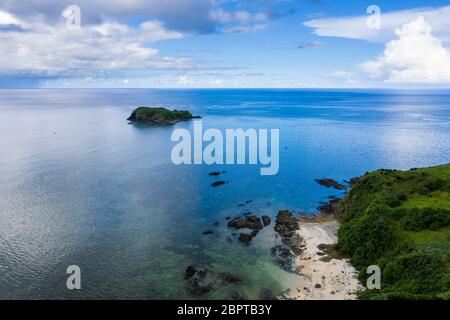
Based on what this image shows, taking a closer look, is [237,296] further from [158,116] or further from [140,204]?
[158,116]

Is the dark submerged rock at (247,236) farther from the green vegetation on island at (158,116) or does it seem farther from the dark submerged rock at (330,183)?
the green vegetation on island at (158,116)

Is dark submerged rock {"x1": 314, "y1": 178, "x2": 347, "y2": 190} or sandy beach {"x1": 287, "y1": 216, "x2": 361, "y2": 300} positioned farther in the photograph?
dark submerged rock {"x1": 314, "y1": 178, "x2": 347, "y2": 190}

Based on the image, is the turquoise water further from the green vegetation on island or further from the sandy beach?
the green vegetation on island

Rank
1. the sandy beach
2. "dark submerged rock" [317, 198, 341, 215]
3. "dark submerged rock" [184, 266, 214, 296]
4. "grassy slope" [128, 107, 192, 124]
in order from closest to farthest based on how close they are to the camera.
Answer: the sandy beach
"dark submerged rock" [184, 266, 214, 296]
"dark submerged rock" [317, 198, 341, 215]
"grassy slope" [128, 107, 192, 124]

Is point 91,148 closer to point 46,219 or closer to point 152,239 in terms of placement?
point 46,219

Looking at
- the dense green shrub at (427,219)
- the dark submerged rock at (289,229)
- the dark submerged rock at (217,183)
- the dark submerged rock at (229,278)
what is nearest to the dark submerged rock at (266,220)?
the dark submerged rock at (289,229)

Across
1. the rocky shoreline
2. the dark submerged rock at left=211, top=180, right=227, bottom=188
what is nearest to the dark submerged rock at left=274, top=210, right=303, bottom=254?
the rocky shoreline
